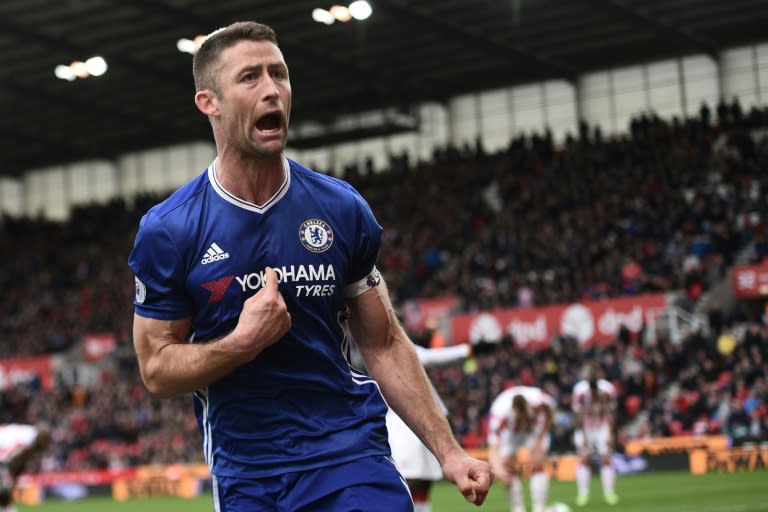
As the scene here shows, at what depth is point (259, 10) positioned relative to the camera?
1417 inches

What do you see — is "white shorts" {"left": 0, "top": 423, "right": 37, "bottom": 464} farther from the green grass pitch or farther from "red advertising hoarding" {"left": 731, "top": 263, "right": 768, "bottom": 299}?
"red advertising hoarding" {"left": 731, "top": 263, "right": 768, "bottom": 299}

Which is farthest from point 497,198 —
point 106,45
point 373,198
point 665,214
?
point 106,45

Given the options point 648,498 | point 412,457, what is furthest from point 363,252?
point 648,498

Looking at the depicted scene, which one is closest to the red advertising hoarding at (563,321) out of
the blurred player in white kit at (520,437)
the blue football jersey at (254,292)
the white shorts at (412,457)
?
the blurred player in white kit at (520,437)

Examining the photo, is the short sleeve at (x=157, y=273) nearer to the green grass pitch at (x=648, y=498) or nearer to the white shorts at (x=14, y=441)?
the white shorts at (x=14, y=441)

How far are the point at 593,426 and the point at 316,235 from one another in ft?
61.7

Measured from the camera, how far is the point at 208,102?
446 centimetres

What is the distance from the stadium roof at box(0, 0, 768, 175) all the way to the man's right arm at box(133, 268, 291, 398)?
31128mm

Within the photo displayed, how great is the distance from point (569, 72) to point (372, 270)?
3943 cm

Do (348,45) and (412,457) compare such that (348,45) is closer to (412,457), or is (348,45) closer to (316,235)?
(412,457)

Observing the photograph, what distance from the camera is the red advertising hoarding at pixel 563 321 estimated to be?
31.7 metres

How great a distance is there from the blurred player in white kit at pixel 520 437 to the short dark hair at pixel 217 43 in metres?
13.8

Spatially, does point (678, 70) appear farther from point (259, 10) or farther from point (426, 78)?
point (259, 10)

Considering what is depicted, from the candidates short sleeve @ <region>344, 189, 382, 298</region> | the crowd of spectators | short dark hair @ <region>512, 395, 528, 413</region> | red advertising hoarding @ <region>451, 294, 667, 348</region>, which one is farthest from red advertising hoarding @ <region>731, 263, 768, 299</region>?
short sleeve @ <region>344, 189, 382, 298</region>
